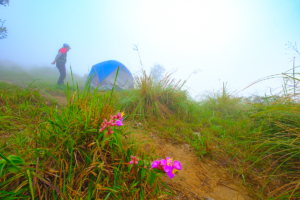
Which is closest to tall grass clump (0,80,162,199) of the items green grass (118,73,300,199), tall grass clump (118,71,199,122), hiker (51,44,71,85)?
green grass (118,73,300,199)

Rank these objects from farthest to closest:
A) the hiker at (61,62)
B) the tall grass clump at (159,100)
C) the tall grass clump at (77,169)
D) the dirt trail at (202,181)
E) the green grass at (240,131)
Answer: the hiker at (61,62) < the tall grass clump at (159,100) < the green grass at (240,131) < the dirt trail at (202,181) < the tall grass clump at (77,169)

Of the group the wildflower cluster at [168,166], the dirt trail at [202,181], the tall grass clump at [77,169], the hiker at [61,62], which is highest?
the hiker at [61,62]

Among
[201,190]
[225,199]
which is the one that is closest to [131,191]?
[201,190]

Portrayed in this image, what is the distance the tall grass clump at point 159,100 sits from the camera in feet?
7.88

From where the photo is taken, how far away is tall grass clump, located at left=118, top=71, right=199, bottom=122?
240 cm

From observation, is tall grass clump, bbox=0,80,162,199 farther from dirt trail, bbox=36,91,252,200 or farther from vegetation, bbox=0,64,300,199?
dirt trail, bbox=36,91,252,200

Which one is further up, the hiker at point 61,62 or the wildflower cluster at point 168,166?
the hiker at point 61,62

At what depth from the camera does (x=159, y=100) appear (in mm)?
2666

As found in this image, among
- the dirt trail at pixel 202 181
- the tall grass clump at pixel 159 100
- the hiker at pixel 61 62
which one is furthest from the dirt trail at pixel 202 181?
the hiker at pixel 61 62

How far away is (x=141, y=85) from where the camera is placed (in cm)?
266

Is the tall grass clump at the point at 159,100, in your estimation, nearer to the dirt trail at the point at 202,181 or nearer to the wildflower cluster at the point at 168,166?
the dirt trail at the point at 202,181

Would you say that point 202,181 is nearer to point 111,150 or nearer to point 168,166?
point 168,166

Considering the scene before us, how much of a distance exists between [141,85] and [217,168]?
189 cm

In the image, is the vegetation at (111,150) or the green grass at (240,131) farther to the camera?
the green grass at (240,131)
